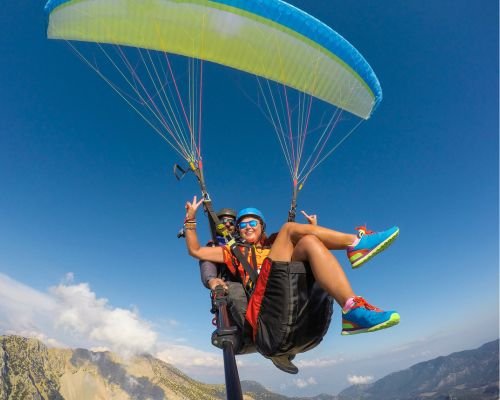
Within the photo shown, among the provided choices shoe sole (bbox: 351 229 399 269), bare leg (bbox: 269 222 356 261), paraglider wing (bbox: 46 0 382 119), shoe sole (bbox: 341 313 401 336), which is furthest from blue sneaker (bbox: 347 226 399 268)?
paraglider wing (bbox: 46 0 382 119)

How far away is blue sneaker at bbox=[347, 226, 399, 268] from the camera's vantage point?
406 cm

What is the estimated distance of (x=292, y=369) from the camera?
5.18 meters

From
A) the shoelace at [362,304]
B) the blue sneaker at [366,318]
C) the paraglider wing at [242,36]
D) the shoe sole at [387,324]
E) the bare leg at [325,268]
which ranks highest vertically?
the paraglider wing at [242,36]

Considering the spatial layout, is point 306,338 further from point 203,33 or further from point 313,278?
point 203,33

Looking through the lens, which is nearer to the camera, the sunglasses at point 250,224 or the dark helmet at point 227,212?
the sunglasses at point 250,224

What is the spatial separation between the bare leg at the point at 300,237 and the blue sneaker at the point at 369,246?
101 mm

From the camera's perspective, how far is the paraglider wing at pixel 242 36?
29.4 feet

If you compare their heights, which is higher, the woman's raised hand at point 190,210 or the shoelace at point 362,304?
the woman's raised hand at point 190,210

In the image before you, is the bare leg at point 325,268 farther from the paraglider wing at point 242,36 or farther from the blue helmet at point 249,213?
the paraglider wing at point 242,36

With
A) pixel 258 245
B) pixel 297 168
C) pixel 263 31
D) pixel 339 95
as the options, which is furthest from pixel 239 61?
pixel 258 245

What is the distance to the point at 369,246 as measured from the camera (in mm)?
4102

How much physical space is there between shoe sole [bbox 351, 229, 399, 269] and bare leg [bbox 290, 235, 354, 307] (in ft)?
0.98

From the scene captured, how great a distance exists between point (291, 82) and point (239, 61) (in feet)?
5.72

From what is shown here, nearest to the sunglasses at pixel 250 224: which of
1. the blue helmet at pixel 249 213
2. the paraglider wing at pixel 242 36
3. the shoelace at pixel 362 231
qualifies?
the blue helmet at pixel 249 213
